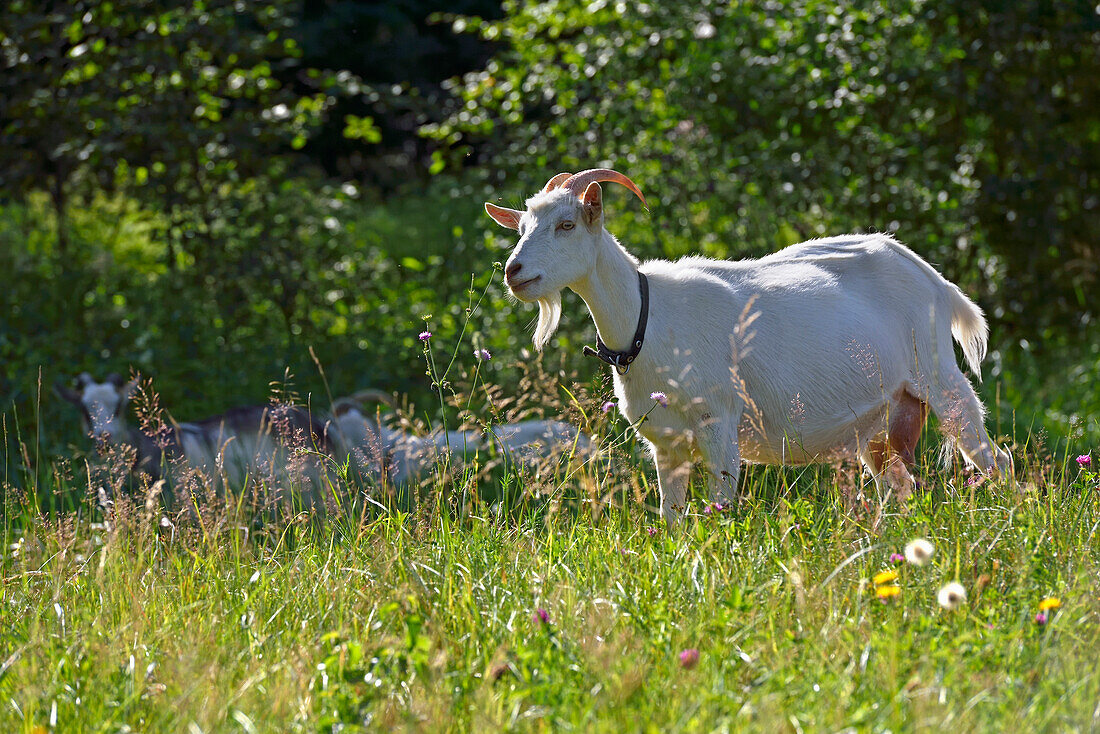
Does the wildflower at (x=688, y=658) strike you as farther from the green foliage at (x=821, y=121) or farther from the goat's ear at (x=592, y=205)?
the green foliage at (x=821, y=121)

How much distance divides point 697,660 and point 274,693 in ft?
3.04

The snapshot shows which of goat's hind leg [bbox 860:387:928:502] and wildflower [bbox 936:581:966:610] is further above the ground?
wildflower [bbox 936:581:966:610]

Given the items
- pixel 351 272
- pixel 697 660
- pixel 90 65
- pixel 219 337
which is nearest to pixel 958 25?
pixel 351 272

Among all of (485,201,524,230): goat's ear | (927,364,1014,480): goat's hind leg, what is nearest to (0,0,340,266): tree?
(485,201,524,230): goat's ear

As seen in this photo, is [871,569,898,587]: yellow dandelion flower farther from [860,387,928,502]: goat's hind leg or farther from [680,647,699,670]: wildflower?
[860,387,928,502]: goat's hind leg

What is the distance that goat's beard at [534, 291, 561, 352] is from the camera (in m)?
4.06

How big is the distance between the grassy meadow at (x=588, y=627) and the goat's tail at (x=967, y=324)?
1.38 meters

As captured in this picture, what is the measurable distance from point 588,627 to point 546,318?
1763mm

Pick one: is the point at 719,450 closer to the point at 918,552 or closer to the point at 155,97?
the point at 918,552

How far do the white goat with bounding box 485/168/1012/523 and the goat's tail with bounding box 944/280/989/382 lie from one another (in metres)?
0.04

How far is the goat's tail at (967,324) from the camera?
484 cm

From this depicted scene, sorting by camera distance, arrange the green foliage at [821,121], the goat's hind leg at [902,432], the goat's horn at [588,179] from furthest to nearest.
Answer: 1. the green foliage at [821,121]
2. the goat's hind leg at [902,432]
3. the goat's horn at [588,179]

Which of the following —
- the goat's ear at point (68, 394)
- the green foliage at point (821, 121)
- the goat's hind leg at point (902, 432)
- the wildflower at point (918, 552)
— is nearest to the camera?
the wildflower at point (918, 552)

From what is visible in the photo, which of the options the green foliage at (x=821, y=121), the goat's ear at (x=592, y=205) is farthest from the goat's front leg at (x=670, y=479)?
the green foliage at (x=821, y=121)
